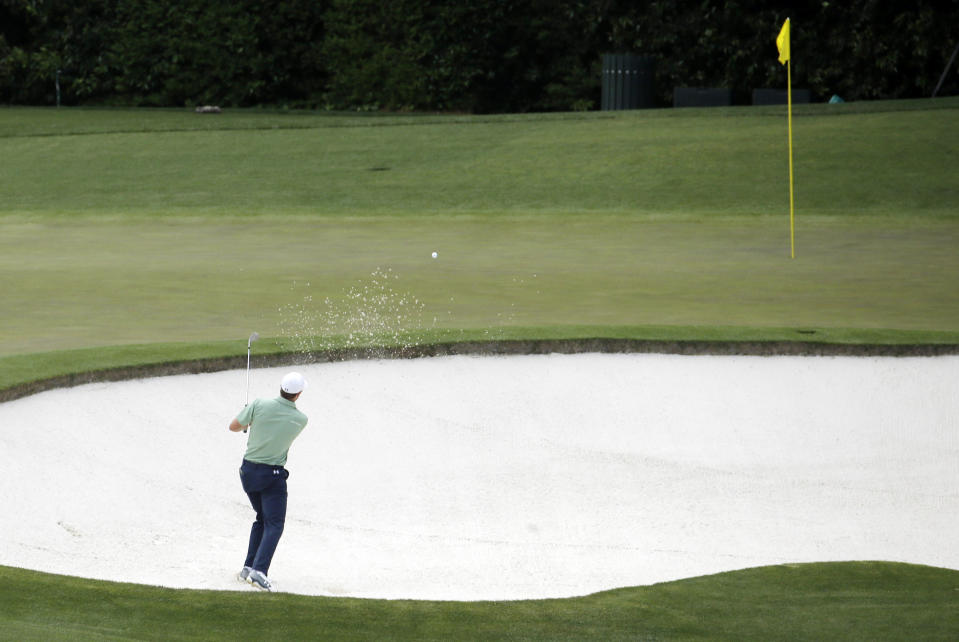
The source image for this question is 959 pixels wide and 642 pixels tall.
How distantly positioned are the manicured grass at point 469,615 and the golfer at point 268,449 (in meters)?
1.25

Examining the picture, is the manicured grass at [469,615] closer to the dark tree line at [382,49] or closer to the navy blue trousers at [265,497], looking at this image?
the navy blue trousers at [265,497]

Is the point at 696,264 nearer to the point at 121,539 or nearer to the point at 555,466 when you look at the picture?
the point at 555,466

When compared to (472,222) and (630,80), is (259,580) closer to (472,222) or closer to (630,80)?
(472,222)

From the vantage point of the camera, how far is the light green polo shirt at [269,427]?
8.15 metres

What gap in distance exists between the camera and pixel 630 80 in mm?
35469

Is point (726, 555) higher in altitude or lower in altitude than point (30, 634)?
lower

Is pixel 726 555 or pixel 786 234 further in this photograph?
pixel 786 234

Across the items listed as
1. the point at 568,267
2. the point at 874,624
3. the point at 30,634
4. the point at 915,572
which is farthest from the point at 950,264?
the point at 30,634

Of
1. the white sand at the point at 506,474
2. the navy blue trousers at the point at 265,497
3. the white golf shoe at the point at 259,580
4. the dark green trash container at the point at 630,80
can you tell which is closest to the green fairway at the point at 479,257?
the white sand at the point at 506,474

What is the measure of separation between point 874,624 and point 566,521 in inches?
121

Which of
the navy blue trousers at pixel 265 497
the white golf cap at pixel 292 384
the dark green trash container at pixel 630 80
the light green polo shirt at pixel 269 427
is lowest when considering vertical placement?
the navy blue trousers at pixel 265 497

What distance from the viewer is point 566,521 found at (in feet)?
31.7

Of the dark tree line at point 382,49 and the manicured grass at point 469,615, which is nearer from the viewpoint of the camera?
the manicured grass at point 469,615

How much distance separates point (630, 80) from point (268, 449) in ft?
93.6
